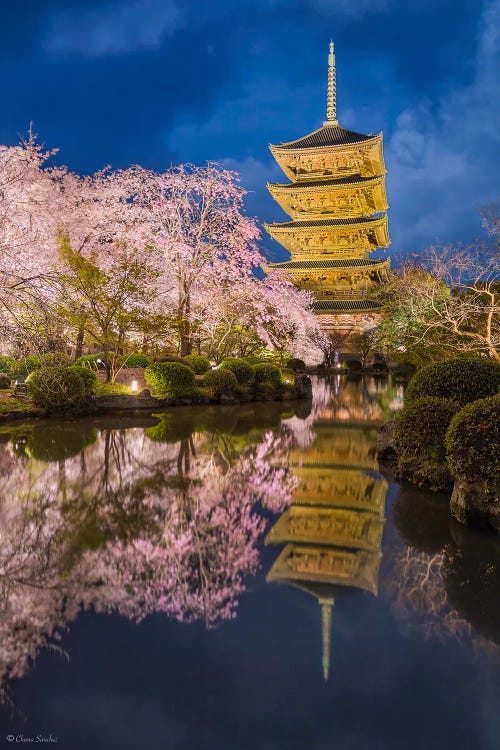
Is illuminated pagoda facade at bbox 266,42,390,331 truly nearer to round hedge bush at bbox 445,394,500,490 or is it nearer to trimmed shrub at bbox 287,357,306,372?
trimmed shrub at bbox 287,357,306,372

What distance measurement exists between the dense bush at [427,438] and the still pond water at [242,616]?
15.4 inches

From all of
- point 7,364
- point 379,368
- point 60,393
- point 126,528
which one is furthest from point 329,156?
point 126,528

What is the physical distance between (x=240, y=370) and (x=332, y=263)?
78.0 ft

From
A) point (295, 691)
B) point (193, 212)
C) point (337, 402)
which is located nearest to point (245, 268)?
point (193, 212)

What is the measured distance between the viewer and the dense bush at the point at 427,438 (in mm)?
7395

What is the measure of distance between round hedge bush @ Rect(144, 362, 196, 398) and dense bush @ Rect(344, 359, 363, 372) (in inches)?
1073

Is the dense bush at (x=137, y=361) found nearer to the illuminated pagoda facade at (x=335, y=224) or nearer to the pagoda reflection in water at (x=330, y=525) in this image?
the pagoda reflection in water at (x=330, y=525)

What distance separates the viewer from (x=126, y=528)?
569 cm

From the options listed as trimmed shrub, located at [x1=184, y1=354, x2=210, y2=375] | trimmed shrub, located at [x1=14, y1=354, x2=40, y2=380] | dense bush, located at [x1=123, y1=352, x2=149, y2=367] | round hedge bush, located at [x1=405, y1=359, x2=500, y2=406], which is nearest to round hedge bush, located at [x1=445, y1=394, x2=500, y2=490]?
round hedge bush, located at [x1=405, y1=359, x2=500, y2=406]

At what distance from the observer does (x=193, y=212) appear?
24.6m

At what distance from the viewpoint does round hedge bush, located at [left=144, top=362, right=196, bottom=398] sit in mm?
18188

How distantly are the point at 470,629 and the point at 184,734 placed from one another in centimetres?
216

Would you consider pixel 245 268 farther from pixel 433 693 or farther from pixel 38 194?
pixel 433 693

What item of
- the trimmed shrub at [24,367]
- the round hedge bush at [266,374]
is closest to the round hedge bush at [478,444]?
the trimmed shrub at [24,367]
